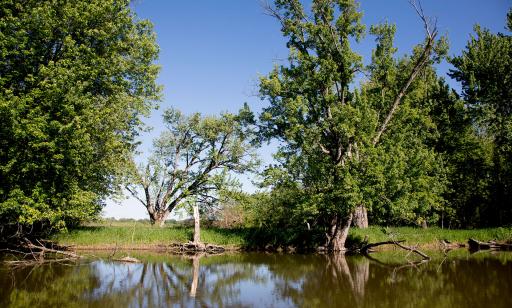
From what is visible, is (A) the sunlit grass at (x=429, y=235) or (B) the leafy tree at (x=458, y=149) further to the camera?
(B) the leafy tree at (x=458, y=149)

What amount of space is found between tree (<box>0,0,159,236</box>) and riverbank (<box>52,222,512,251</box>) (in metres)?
1.89

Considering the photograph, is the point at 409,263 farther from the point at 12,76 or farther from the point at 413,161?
the point at 12,76

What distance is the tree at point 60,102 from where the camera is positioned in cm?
1989

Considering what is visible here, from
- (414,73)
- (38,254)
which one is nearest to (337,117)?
(414,73)

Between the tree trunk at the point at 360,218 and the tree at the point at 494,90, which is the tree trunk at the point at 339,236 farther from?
the tree at the point at 494,90

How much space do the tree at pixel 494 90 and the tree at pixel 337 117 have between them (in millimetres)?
14812

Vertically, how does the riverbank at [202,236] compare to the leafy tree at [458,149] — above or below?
below

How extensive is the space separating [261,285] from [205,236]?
50.4 feet

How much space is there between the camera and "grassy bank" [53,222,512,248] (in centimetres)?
2648

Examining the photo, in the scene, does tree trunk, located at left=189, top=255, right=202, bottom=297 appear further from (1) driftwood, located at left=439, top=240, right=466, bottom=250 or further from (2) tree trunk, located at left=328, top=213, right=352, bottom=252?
(1) driftwood, located at left=439, top=240, right=466, bottom=250

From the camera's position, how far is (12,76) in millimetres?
21266

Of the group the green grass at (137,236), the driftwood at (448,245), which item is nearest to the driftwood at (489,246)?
the driftwood at (448,245)

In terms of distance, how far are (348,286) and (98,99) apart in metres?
18.4

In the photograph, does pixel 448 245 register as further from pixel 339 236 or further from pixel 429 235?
pixel 339 236
